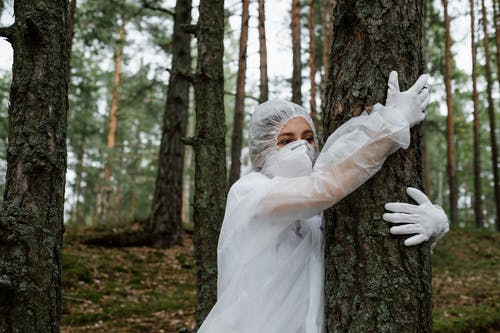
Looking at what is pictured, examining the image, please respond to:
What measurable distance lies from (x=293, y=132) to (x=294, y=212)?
2.06ft

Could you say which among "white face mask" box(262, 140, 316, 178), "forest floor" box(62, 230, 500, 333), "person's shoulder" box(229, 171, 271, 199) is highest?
"white face mask" box(262, 140, 316, 178)

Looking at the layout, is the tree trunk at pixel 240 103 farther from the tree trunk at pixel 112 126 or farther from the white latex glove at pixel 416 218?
the white latex glove at pixel 416 218

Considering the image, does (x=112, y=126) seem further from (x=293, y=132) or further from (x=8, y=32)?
(x=293, y=132)

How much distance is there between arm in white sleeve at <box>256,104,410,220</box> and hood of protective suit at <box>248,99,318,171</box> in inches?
20.8

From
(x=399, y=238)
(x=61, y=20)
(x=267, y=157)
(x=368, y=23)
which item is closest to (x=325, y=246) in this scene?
(x=399, y=238)

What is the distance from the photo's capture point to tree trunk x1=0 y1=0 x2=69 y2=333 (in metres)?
2.86

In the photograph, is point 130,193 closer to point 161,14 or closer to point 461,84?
point 161,14

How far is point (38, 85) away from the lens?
9.94 ft

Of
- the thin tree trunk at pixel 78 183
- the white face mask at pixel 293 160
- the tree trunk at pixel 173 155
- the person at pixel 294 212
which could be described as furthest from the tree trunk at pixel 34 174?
the thin tree trunk at pixel 78 183

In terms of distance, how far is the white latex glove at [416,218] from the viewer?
195cm

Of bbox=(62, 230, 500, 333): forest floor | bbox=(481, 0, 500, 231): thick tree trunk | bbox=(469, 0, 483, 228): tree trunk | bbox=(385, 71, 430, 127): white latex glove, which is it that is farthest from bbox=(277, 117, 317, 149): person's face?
bbox=(481, 0, 500, 231): thick tree trunk

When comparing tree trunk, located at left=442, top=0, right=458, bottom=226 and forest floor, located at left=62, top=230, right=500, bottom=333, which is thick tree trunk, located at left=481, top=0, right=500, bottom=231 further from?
forest floor, located at left=62, top=230, right=500, bottom=333

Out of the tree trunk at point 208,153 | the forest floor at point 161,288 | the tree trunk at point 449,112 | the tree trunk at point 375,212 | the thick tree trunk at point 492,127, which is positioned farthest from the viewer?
the thick tree trunk at point 492,127

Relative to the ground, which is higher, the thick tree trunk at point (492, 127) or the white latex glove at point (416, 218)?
the thick tree trunk at point (492, 127)
